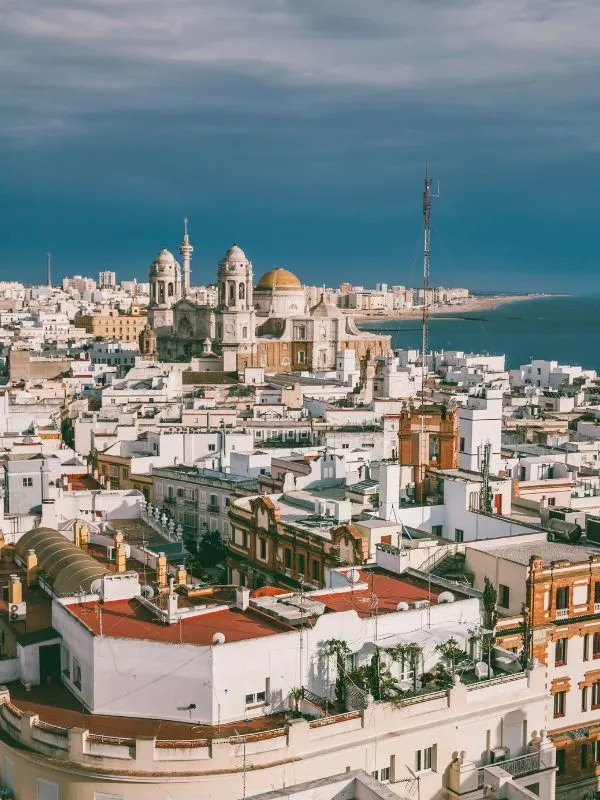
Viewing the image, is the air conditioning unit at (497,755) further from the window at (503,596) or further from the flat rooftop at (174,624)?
the window at (503,596)

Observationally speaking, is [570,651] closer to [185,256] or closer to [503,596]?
[503,596]

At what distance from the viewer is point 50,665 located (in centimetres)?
1966

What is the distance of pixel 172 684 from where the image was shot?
685 inches

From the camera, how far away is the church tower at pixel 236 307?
324 feet

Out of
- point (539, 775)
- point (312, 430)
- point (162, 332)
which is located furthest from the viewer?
point (162, 332)

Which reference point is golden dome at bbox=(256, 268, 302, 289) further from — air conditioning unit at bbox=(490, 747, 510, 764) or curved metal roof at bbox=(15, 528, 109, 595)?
air conditioning unit at bbox=(490, 747, 510, 764)

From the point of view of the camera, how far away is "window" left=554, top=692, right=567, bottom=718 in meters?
22.8

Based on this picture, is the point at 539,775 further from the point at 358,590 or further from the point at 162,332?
the point at 162,332

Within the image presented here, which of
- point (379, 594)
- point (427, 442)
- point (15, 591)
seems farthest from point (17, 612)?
point (427, 442)

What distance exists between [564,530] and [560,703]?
5.42 meters

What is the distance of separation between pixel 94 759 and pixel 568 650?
1128 cm

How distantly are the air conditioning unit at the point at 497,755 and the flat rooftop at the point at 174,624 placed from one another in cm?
407

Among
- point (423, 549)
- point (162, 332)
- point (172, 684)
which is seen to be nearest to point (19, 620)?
point (172, 684)

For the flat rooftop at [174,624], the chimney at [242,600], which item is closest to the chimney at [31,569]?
the flat rooftop at [174,624]
